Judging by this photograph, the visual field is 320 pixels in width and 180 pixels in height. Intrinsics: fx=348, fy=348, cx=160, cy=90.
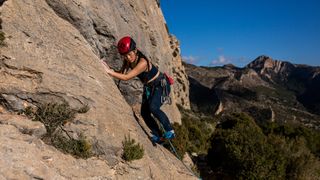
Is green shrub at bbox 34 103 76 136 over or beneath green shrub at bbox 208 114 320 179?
over

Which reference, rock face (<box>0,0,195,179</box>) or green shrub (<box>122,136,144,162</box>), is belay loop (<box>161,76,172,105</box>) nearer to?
rock face (<box>0,0,195,179</box>)

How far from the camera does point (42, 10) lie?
9.88m

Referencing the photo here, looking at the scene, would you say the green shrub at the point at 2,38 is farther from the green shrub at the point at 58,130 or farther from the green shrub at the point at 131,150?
the green shrub at the point at 131,150

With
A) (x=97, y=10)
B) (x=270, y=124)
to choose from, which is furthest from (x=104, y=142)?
(x=270, y=124)

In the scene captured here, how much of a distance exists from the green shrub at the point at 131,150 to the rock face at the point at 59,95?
148mm

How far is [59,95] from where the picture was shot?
845cm

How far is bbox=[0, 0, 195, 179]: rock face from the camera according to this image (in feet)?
23.6

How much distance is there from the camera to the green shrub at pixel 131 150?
905 centimetres

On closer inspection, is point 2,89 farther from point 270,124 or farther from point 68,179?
point 270,124

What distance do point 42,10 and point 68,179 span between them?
5076 mm

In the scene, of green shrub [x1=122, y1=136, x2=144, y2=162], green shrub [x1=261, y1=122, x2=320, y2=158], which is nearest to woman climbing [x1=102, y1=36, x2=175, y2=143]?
green shrub [x1=122, y1=136, x2=144, y2=162]

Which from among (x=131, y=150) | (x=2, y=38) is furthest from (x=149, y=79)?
(x=2, y=38)

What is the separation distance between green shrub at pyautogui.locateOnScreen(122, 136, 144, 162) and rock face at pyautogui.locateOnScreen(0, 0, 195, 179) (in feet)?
0.48

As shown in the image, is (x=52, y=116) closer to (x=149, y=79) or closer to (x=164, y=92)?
(x=149, y=79)
